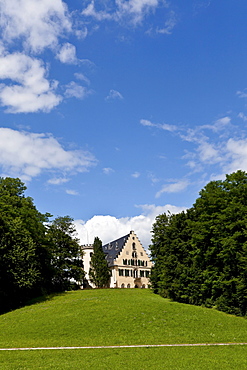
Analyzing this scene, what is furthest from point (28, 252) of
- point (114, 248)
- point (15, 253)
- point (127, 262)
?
point (114, 248)

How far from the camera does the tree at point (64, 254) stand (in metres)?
72.1

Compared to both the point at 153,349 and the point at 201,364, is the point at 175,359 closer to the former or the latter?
the point at 201,364

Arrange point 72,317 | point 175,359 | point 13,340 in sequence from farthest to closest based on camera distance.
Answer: point 72,317, point 13,340, point 175,359

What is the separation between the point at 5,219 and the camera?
5281cm

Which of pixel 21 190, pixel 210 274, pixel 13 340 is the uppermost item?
pixel 21 190

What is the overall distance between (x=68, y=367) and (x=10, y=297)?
3907 centimetres

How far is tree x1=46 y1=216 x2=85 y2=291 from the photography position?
72.1 metres

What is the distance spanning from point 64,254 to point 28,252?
22066 millimetres

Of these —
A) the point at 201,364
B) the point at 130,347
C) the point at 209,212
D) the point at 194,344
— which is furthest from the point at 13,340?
the point at 209,212

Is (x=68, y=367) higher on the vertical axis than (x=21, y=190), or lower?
lower

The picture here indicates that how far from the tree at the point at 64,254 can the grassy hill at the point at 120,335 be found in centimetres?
2610

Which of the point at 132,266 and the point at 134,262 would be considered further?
the point at 134,262

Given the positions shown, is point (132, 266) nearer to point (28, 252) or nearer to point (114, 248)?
point (114, 248)

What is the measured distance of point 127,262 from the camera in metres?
94.6
